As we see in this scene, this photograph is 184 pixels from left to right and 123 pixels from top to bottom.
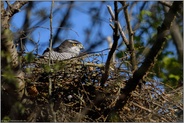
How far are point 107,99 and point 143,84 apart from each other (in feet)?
1.48

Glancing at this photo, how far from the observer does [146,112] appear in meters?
6.49

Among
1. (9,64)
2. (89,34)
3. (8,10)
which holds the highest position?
(89,34)

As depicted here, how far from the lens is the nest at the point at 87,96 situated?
6.31m

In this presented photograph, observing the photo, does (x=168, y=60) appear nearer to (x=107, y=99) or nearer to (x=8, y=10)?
(x=107, y=99)

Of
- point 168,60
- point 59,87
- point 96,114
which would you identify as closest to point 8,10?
point 59,87

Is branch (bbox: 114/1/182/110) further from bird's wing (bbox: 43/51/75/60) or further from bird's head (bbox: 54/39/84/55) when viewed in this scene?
bird's head (bbox: 54/39/84/55)

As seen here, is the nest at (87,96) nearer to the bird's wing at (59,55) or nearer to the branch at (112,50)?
the branch at (112,50)

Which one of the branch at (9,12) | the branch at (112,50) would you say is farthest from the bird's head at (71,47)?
the branch at (9,12)

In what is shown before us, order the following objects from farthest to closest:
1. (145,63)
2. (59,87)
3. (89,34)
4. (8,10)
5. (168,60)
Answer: (89,34) → (168,60) → (59,87) → (8,10) → (145,63)

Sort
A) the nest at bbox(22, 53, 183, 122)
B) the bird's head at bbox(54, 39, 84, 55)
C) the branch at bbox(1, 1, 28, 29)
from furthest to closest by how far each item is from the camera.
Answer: the bird's head at bbox(54, 39, 84, 55)
the nest at bbox(22, 53, 183, 122)
the branch at bbox(1, 1, 28, 29)

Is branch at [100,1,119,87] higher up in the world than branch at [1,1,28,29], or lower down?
lower down

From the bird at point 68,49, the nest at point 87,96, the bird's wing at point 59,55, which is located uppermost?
the bird at point 68,49

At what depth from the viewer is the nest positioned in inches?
248

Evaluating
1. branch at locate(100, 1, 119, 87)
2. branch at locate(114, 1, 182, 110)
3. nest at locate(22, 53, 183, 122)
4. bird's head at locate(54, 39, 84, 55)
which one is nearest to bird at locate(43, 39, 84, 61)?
bird's head at locate(54, 39, 84, 55)
